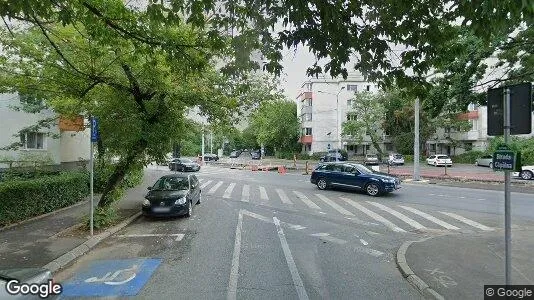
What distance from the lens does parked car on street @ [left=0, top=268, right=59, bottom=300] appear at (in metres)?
3.31

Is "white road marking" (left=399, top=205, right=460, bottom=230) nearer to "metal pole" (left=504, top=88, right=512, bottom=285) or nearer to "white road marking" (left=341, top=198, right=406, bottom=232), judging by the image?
"white road marking" (left=341, top=198, right=406, bottom=232)

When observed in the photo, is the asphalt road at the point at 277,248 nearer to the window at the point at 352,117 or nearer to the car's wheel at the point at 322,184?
the car's wheel at the point at 322,184

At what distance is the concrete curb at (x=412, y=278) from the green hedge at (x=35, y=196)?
1039 cm

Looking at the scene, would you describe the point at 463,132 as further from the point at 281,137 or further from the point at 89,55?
the point at 89,55

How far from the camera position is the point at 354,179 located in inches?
757

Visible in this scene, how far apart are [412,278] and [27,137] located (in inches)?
826

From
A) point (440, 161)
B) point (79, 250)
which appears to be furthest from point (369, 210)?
point (440, 161)

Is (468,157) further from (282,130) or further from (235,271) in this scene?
(235,271)

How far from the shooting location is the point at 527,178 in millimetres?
26688

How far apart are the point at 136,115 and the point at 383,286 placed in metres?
8.25

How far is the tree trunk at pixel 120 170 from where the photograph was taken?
37.2 ft

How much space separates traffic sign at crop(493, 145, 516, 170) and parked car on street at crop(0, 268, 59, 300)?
543 cm

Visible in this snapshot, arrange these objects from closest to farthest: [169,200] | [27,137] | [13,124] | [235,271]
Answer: [235,271], [169,200], [13,124], [27,137]

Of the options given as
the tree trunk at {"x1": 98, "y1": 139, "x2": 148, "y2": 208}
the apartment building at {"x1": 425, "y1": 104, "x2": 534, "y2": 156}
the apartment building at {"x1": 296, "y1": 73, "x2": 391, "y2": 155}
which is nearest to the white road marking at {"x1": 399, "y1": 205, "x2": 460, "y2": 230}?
the tree trunk at {"x1": 98, "y1": 139, "x2": 148, "y2": 208}
